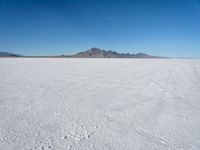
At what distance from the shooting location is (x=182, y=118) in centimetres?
332

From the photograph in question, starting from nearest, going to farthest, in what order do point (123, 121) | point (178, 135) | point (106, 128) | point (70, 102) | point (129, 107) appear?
1. point (178, 135)
2. point (106, 128)
3. point (123, 121)
4. point (129, 107)
5. point (70, 102)

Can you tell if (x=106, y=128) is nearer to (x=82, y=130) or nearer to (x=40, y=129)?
(x=82, y=130)

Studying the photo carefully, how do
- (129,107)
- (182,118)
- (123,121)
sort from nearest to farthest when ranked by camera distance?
1. (123,121)
2. (182,118)
3. (129,107)

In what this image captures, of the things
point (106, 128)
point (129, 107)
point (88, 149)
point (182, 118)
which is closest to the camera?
point (88, 149)

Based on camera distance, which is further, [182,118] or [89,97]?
[89,97]

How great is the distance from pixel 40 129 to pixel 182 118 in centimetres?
271

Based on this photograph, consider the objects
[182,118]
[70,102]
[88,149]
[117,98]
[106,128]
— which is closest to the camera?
[88,149]

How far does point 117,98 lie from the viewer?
4680 mm

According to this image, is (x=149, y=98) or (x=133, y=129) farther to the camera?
(x=149, y=98)

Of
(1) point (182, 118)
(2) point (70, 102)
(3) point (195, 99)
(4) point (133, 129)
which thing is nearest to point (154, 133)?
(4) point (133, 129)

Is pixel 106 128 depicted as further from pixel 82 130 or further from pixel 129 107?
pixel 129 107

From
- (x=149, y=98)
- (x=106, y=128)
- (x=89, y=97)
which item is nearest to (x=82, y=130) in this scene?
(x=106, y=128)

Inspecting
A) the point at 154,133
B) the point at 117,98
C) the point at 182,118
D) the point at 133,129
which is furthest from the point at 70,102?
the point at 182,118

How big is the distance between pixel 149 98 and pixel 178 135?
2.11m
